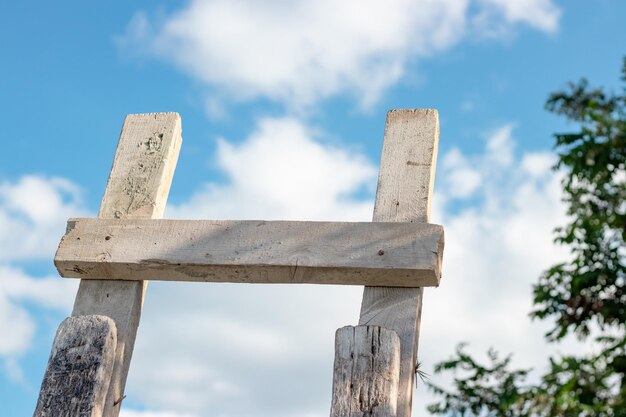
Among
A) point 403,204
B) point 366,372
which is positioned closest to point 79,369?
point 366,372

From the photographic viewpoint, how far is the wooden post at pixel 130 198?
3.95 m

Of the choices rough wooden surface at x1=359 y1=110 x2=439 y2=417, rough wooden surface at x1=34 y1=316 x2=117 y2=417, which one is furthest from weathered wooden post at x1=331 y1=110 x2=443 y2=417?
rough wooden surface at x1=34 y1=316 x2=117 y2=417

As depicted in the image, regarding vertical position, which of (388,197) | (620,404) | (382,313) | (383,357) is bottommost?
(620,404)

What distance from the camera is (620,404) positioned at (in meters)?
2.60

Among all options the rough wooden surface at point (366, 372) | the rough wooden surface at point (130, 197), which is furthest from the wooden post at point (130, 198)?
the rough wooden surface at point (366, 372)

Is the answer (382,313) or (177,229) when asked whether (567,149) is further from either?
(177,229)

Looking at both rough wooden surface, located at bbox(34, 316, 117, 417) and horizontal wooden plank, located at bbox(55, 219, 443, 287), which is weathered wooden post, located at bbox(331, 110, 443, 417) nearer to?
horizontal wooden plank, located at bbox(55, 219, 443, 287)

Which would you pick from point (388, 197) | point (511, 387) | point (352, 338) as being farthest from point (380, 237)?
point (511, 387)

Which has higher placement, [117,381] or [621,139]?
[621,139]

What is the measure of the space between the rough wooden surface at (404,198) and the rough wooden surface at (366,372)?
85mm

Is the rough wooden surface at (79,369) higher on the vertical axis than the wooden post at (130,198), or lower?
lower

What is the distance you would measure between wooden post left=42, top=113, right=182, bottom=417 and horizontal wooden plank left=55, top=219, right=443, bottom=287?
0.27 feet

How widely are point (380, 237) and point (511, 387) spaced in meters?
1.23

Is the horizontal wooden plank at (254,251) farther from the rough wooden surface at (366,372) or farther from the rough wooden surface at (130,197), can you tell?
the rough wooden surface at (366,372)
